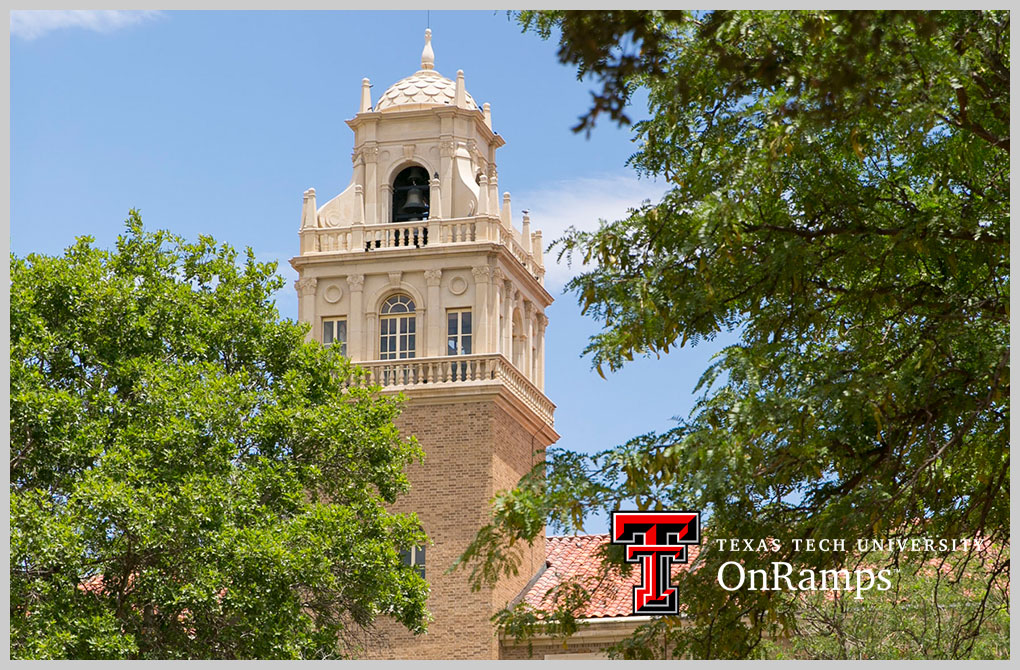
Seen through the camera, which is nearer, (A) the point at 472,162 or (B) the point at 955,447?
(B) the point at 955,447

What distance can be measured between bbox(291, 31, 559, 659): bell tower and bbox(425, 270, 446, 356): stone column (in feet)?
0.10

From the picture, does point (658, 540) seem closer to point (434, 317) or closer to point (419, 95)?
point (434, 317)

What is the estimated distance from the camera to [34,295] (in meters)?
24.6

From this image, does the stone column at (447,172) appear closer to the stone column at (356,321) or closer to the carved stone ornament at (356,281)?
the carved stone ornament at (356,281)

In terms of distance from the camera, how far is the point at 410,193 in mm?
39625

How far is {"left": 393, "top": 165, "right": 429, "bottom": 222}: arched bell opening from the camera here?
130 ft

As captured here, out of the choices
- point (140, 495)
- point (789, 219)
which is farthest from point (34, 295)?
point (789, 219)

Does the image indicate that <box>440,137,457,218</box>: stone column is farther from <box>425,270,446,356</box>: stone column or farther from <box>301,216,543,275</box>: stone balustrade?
<box>425,270,446,356</box>: stone column

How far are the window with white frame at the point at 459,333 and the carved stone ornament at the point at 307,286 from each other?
321cm

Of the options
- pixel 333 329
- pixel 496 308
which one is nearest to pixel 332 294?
pixel 333 329

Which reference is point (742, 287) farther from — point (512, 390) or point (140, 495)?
point (512, 390)

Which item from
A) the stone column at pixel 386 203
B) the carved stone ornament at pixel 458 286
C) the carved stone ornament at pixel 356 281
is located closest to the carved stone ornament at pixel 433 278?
the carved stone ornament at pixel 458 286

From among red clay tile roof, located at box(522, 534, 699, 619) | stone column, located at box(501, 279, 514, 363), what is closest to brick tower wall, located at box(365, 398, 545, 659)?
red clay tile roof, located at box(522, 534, 699, 619)

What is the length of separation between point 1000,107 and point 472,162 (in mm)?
26149
